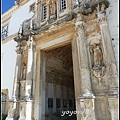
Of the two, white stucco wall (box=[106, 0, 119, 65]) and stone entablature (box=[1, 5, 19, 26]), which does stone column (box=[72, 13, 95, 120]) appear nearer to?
white stucco wall (box=[106, 0, 119, 65])

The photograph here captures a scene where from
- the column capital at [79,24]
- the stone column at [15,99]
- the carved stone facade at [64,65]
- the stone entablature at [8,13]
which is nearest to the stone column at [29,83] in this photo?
the carved stone facade at [64,65]

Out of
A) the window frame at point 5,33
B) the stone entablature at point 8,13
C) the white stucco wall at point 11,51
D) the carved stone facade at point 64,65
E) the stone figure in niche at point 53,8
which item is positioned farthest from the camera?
the stone entablature at point 8,13

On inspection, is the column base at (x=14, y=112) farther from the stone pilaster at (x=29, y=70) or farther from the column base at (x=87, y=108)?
the column base at (x=87, y=108)

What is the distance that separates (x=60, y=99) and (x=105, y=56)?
4199mm

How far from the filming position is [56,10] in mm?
7285

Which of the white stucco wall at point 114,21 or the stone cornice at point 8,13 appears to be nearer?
the white stucco wall at point 114,21

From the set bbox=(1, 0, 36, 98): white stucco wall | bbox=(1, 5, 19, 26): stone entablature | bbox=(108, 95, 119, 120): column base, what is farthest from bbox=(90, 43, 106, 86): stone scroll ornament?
bbox=(1, 5, 19, 26): stone entablature

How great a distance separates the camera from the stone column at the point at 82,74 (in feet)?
14.7

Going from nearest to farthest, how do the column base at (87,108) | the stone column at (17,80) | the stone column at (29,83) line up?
the column base at (87,108), the stone column at (29,83), the stone column at (17,80)

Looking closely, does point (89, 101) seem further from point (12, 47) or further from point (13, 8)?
point (13, 8)

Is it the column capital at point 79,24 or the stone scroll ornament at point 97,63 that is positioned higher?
the column capital at point 79,24

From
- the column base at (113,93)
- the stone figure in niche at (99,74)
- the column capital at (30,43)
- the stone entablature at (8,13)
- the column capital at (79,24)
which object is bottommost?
the column base at (113,93)

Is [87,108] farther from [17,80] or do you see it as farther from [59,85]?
[17,80]

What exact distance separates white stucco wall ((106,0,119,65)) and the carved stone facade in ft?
1.25
